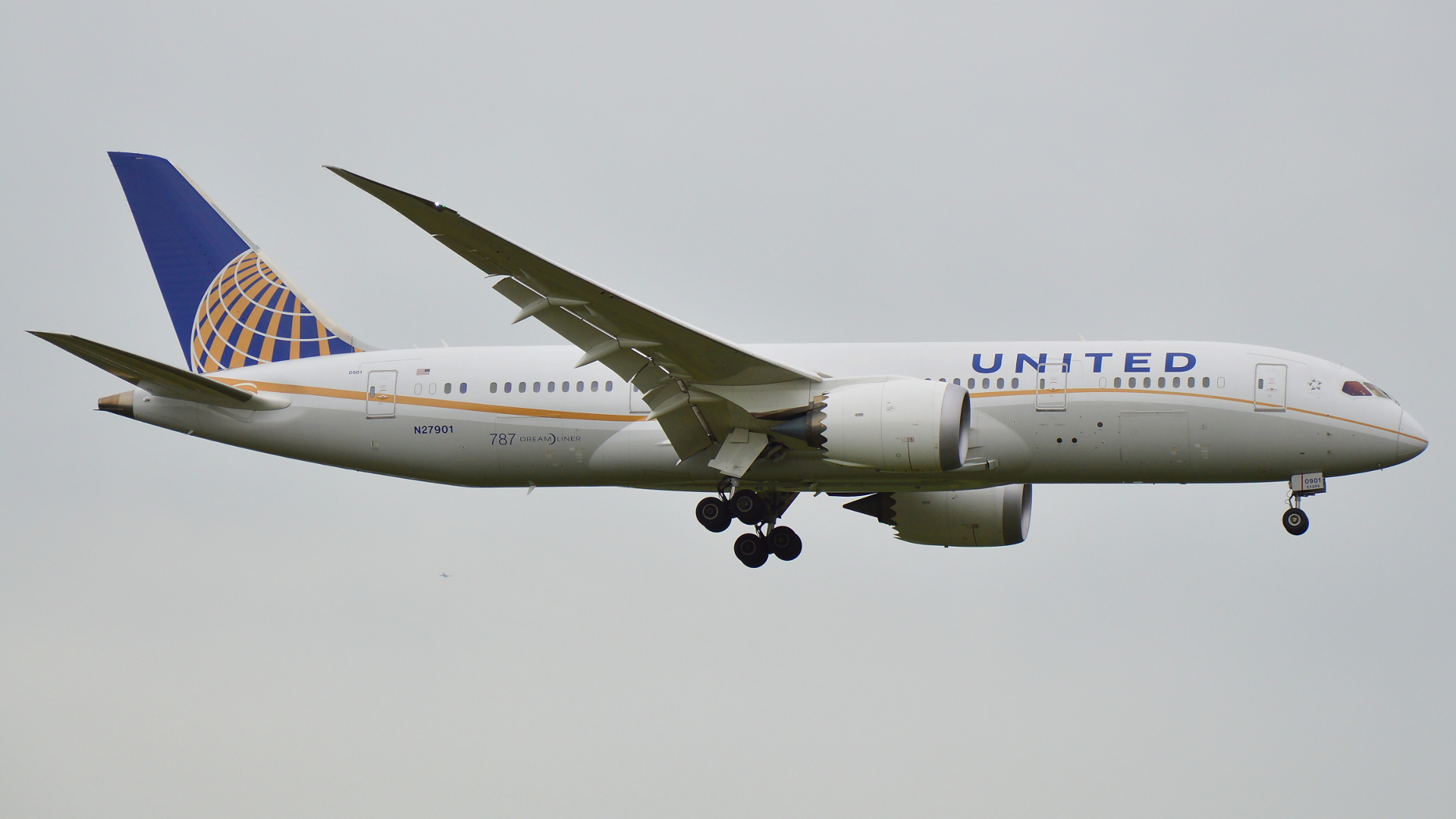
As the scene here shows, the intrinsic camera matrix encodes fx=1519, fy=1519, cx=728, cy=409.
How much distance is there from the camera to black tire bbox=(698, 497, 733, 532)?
102ft

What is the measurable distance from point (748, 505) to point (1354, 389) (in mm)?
11986

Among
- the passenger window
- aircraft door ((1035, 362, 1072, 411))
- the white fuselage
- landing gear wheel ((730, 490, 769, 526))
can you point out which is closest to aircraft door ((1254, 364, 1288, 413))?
the white fuselage

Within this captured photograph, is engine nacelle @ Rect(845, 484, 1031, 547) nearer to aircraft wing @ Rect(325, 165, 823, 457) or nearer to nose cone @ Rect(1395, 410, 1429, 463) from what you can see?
aircraft wing @ Rect(325, 165, 823, 457)

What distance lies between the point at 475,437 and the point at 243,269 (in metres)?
8.82

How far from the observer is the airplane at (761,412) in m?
27.5

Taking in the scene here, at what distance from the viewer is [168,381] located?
32031 mm

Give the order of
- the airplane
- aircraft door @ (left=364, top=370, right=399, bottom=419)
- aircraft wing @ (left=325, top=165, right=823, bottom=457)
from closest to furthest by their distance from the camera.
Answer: aircraft wing @ (left=325, top=165, right=823, bottom=457)
the airplane
aircraft door @ (left=364, top=370, right=399, bottom=419)

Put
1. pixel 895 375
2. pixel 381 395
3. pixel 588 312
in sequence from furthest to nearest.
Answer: pixel 381 395, pixel 895 375, pixel 588 312

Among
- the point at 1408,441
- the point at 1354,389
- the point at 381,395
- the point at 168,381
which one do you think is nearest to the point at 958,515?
the point at 1354,389

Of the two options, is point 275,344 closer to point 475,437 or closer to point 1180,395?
point 475,437

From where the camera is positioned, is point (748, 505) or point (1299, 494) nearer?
point (1299, 494)

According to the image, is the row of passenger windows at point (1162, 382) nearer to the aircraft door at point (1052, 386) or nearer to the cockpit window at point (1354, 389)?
the aircraft door at point (1052, 386)

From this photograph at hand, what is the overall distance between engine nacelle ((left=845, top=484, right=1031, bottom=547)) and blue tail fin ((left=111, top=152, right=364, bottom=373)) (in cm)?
1271

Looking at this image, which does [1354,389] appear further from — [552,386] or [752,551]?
[552,386]
